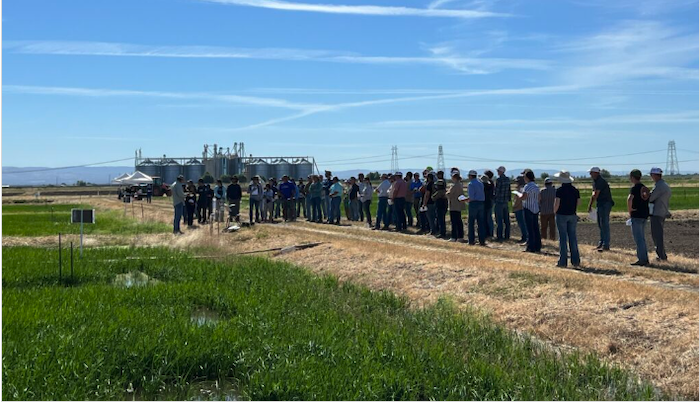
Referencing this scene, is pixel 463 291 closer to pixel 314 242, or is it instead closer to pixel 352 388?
pixel 352 388

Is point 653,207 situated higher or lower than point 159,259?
higher

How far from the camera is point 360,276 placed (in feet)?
48.6

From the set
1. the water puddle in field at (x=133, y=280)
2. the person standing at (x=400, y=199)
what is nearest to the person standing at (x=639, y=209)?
the water puddle in field at (x=133, y=280)

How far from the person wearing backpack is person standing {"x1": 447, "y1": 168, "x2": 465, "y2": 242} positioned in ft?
1.01

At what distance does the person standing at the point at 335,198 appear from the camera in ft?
92.4

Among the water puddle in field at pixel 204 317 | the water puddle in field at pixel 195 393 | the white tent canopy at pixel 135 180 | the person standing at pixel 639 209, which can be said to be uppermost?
the white tent canopy at pixel 135 180

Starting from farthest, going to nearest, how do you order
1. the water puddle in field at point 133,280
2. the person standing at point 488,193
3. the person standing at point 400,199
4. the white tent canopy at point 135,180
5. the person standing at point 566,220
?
1. the white tent canopy at point 135,180
2. the person standing at point 400,199
3. the person standing at point 488,193
4. the person standing at point 566,220
5. the water puddle in field at point 133,280

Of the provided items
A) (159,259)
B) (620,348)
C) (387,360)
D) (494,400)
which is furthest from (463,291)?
(159,259)

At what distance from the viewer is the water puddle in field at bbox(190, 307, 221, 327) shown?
938 cm

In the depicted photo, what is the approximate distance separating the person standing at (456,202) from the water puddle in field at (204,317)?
931 centimetres

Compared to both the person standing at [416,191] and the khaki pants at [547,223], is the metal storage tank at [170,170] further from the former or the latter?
the khaki pants at [547,223]

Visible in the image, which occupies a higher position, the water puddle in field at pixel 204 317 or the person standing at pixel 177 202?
the person standing at pixel 177 202

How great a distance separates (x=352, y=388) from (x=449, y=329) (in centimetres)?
298

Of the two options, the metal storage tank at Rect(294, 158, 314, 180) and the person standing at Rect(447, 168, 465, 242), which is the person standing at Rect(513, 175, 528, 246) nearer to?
the person standing at Rect(447, 168, 465, 242)
